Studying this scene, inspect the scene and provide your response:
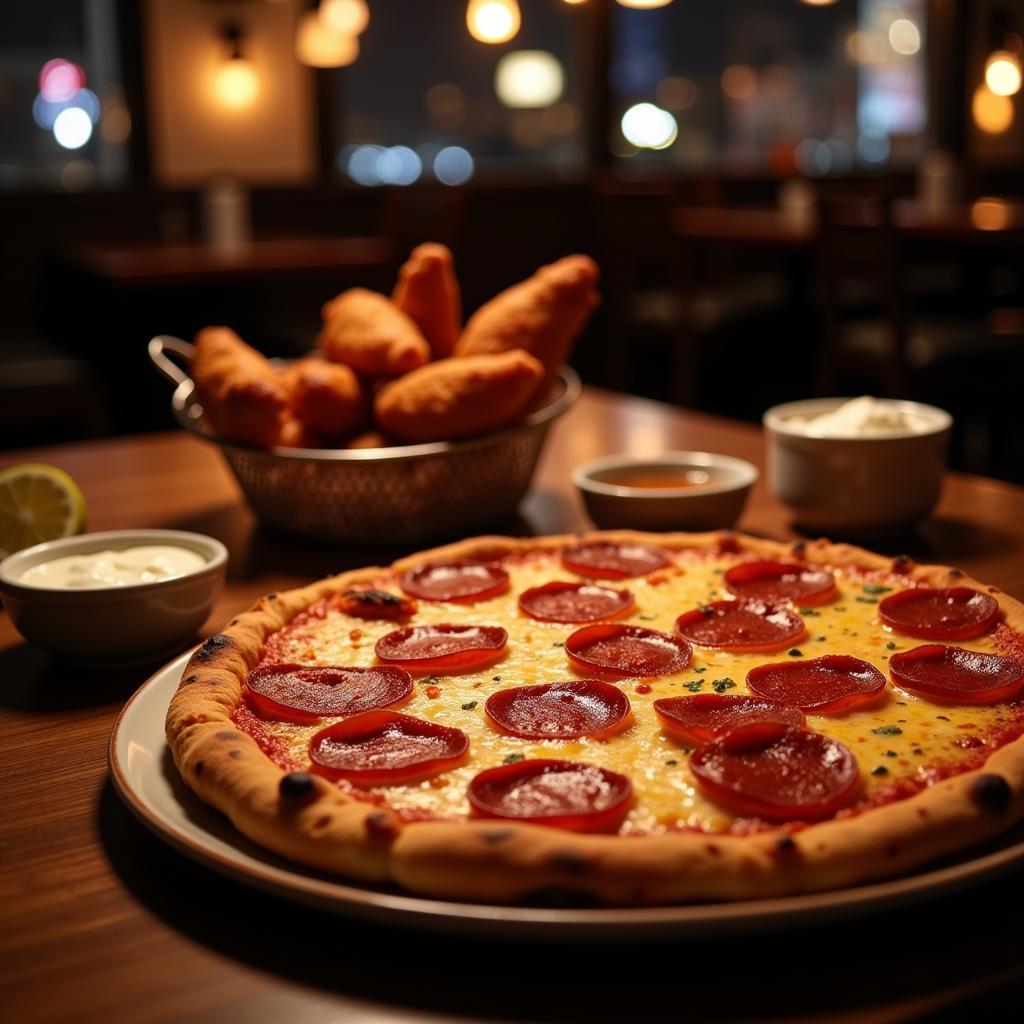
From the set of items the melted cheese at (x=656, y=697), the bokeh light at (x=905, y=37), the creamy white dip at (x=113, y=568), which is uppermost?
the bokeh light at (x=905, y=37)

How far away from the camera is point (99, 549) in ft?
4.77

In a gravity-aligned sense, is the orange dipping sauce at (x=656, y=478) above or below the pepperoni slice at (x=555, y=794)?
above

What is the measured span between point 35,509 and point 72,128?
5.57m

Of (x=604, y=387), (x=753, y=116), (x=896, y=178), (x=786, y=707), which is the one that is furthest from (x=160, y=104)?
(x=786, y=707)

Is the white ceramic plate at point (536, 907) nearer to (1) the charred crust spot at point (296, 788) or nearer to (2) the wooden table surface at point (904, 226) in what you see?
(1) the charred crust spot at point (296, 788)

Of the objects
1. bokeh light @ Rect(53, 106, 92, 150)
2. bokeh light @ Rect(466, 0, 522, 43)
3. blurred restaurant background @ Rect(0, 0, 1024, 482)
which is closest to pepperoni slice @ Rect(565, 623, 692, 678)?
blurred restaurant background @ Rect(0, 0, 1024, 482)

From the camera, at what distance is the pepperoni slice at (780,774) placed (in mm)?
924

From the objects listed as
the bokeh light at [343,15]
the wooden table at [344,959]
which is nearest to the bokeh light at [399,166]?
the bokeh light at [343,15]

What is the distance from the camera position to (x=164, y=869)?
93cm

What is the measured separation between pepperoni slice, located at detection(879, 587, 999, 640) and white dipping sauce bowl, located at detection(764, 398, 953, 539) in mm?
316

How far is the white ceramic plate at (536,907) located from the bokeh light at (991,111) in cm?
924

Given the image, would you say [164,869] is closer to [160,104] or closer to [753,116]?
[160,104]

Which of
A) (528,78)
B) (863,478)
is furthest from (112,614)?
(528,78)

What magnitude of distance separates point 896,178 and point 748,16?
5.05ft
